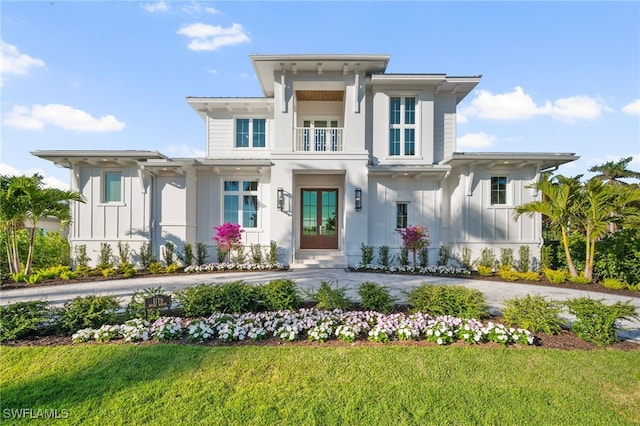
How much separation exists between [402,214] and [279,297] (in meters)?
7.41

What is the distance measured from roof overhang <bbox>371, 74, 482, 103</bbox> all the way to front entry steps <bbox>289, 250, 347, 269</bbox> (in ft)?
20.5

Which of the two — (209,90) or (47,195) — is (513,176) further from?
(47,195)

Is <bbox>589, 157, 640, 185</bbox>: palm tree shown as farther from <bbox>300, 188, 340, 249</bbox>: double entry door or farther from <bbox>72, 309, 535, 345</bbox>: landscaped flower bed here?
<bbox>72, 309, 535, 345</bbox>: landscaped flower bed

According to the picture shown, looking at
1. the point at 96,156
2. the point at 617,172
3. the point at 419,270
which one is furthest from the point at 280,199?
the point at 617,172

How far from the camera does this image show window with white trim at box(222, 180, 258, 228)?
1138cm

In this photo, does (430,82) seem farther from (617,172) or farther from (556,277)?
(617,172)

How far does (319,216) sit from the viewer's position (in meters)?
11.9

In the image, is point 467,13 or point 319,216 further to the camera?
point 319,216

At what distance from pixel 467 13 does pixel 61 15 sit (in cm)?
944

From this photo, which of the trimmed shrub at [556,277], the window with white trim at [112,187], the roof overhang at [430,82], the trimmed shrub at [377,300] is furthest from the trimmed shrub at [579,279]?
the window with white trim at [112,187]

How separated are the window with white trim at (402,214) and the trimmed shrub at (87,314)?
350 inches

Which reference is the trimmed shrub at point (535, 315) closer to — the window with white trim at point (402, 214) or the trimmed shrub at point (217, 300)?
the trimmed shrub at point (217, 300)

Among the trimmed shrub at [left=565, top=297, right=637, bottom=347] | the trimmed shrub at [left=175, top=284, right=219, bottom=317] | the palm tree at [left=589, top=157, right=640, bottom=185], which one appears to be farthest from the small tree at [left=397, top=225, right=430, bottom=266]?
the palm tree at [left=589, top=157, right=640, bottom=185]

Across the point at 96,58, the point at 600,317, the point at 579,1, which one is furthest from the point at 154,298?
the point at 579,1
